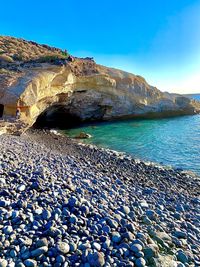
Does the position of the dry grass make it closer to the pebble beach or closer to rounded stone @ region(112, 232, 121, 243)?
the pebble beach

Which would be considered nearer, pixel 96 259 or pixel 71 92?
pixel 96 259

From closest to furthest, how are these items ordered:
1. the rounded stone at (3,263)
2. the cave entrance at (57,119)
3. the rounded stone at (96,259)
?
the rounded stone at (3,263) < the rounded stone at (96,259) < the cave entrance at (57,119)

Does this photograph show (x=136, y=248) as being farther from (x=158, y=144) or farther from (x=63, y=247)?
(x=158, y=144)

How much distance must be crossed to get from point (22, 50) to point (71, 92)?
27.4 ft

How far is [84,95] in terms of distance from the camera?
34750 millimetres

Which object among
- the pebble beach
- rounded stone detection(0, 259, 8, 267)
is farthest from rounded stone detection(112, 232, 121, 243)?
rounded stone detection(0, 259, 8, 267)

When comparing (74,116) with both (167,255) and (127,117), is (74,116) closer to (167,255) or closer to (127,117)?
(127,117)

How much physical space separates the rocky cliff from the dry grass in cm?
11

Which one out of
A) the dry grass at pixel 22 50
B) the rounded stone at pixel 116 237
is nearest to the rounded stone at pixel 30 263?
the rounded stone at pixel 116 237

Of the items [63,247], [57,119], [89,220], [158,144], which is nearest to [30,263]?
[63,247]

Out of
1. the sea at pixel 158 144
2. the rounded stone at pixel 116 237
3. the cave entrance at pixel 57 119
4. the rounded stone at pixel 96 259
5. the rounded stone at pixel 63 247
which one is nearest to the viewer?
the rounded stone at pixel 96 259

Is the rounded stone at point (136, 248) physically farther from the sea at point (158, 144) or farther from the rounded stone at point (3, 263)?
the sea at point (158, 144)

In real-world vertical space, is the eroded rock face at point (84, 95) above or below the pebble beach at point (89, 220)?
above

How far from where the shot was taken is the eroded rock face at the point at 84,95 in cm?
2280
